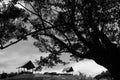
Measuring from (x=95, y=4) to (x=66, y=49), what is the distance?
5.62 metres

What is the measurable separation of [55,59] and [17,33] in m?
3.91

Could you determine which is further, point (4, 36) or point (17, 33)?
point (17, 33)

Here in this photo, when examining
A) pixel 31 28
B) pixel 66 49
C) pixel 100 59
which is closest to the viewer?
pixel 100 59

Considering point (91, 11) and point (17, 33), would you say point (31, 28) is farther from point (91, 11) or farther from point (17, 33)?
point (91, 11)

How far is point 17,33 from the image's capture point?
66.5ft

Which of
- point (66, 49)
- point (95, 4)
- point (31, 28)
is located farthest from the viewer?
point (31, 28)

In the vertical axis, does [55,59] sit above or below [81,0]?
below

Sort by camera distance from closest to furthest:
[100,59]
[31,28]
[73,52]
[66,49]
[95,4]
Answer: [95,4] < [100,59] < [73,52] < [66,49] < [31,28]

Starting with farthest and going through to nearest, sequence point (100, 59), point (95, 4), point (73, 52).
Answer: point (73, 52) → point (100, 59) → point (95, 4)

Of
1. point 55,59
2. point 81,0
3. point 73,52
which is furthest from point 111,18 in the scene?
point 55,59

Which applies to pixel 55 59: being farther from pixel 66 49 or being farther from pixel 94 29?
pixel 94 29

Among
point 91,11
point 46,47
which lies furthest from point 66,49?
point 91,11

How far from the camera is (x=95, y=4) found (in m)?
14.6

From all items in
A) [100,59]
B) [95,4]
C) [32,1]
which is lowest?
[100,59]
